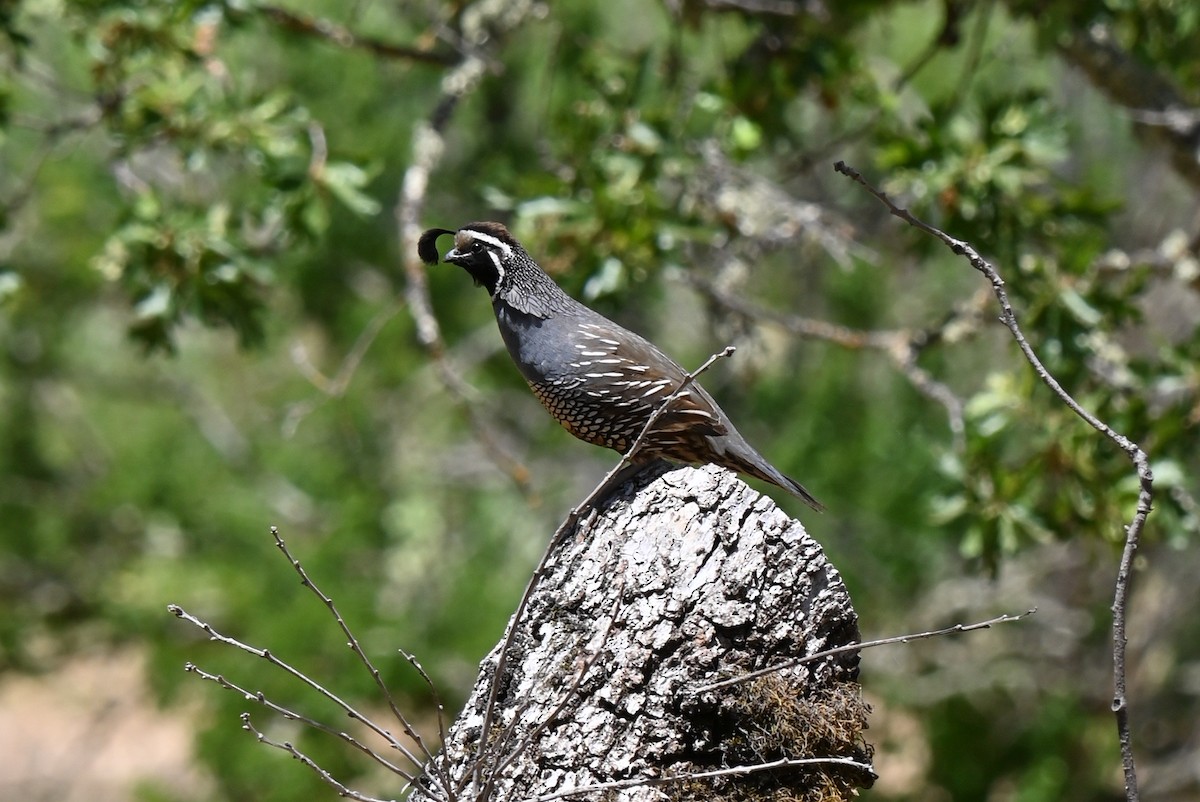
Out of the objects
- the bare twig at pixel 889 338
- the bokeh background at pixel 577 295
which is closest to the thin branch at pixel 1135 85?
the bokeh background at pixel 577 295

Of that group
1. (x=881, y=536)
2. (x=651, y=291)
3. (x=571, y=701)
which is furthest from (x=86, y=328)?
(x=571, y=701)

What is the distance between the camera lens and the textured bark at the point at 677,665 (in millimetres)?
2527

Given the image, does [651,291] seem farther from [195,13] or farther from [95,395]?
[95,395]

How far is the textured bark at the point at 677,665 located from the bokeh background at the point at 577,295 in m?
2.30

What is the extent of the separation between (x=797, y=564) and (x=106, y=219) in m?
7.59

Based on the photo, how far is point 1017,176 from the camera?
508 cm

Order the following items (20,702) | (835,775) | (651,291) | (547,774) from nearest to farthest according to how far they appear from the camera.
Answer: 1. (547,774)
2. (835,775)
3. (651,291)
4. (20,702)

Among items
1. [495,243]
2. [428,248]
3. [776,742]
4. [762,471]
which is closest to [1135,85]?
[762,471]

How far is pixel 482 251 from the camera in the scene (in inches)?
150

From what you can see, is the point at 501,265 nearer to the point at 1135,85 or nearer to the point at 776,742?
the point at 776,742

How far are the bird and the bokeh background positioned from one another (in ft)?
3.80

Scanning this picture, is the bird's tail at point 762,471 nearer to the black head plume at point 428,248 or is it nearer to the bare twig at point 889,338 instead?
the black head plume at point 428,248

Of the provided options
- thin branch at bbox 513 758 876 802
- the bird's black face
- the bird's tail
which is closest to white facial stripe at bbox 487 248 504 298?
the bird's black face

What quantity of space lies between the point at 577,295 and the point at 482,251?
1.43m
